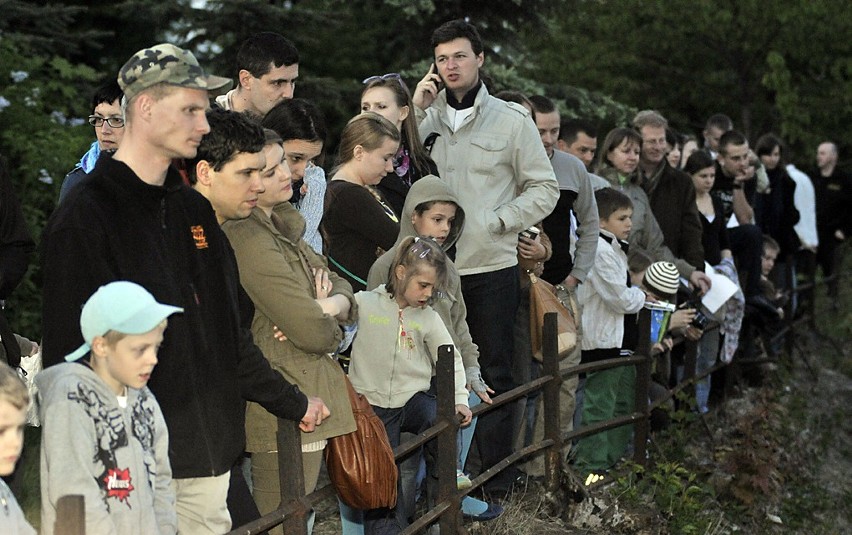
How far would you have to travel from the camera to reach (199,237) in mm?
3930

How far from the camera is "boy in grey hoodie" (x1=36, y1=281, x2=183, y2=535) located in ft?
10.7

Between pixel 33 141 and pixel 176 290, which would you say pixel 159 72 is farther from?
pixel 33 141

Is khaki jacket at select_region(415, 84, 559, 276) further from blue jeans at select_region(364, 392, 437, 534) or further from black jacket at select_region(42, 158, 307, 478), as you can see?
black jacket at select_region(42, 158, 307, 478)

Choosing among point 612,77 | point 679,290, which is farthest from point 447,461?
point 612,77

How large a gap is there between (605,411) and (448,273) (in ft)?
8.37

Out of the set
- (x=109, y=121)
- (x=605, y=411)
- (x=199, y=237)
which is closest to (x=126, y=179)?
(x=199, y=237)

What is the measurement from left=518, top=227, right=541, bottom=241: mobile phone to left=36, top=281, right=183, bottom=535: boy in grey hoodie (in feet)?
12.2

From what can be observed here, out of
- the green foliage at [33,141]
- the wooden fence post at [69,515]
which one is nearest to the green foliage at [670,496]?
the wooden fence post at [69,515]

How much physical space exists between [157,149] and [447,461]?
2.48m

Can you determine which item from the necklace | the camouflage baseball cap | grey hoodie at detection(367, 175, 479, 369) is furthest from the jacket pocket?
the camouflage baseball cap

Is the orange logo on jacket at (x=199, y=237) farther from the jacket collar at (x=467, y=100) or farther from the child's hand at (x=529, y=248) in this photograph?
the child's hand at (x=529, y=248)

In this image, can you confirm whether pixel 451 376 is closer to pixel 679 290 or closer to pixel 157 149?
pixel 157 149

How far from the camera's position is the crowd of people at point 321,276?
3.52 m

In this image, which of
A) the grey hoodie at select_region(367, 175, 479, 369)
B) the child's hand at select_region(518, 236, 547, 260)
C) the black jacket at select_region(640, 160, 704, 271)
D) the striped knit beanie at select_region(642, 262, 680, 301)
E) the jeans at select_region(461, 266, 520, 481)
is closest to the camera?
the grey hoodie at select_region(367, 175, 479, 369)
